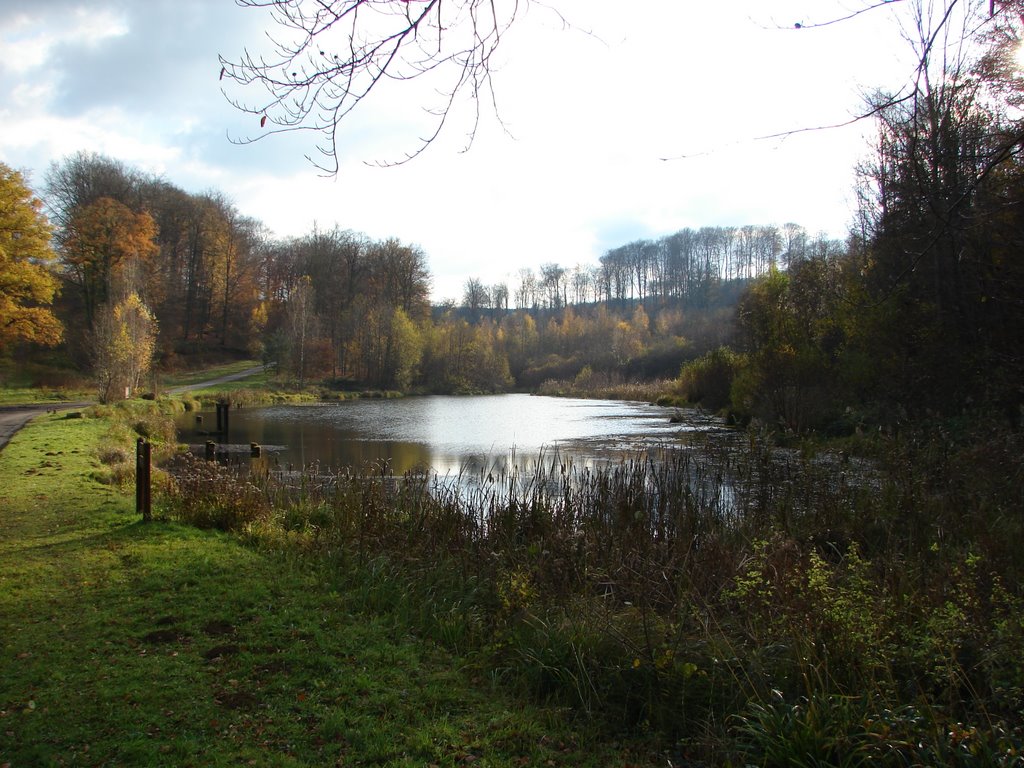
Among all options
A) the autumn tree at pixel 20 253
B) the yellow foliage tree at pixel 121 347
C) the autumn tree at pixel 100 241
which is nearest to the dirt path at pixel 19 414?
the yellow foliage tree at pixel 121 347

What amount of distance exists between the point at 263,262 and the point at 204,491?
57.9 m

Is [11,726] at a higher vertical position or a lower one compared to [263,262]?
lower

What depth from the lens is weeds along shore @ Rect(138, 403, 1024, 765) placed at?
322 cm

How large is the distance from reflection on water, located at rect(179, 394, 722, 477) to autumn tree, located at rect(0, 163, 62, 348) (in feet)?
21.0

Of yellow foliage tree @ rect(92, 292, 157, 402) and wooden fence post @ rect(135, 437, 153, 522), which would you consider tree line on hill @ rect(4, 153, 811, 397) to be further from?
wooden fence post @ rect(135, 437, 153, 522)

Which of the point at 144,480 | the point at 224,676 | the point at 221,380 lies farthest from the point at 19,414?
the point at 221,380

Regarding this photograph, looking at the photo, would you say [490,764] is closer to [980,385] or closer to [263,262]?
[980,385]

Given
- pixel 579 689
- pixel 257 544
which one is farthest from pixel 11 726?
pixel 257 544

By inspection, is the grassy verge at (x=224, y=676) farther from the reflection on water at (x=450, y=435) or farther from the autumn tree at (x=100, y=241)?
the autumn tree at (x=100, y=241)

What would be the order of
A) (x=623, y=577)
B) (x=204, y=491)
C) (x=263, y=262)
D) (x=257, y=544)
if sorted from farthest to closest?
1. (x=263, y=262)
2. (x=204, y=491)
3. (x=257, y=544)
4. (x=623, y=577)

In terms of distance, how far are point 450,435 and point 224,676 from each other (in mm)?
18847

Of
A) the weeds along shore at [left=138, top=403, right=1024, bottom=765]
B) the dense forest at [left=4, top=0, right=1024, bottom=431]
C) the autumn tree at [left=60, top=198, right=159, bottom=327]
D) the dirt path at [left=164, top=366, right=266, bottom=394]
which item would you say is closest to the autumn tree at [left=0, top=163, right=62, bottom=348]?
the dense forest at [left=4, top=0, right=1024, bottom=431]

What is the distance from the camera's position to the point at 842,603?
3713 millimetres

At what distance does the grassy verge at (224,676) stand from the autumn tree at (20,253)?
2119cm
